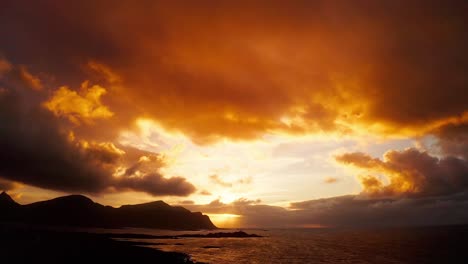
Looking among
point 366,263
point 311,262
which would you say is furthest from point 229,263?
point 366,263

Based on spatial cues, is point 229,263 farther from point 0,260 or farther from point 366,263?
point 0,260

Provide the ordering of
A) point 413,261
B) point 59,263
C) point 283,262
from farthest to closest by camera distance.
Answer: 1. point 413,261
2. point 283,262
3. point 59,263

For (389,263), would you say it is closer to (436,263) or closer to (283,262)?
(436,263)

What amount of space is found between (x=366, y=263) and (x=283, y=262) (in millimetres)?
22586

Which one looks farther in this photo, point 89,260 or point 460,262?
point 460,262

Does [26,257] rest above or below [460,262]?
above

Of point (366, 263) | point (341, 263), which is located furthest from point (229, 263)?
point (366, 263)

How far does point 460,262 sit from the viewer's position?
77562 mm

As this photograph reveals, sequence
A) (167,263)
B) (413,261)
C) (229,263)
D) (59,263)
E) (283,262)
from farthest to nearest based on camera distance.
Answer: (413,261), (283,262), (229,263), (167,263), (59,263)

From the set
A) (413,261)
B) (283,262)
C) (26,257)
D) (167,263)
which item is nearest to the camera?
(26,257)

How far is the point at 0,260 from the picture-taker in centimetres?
4875

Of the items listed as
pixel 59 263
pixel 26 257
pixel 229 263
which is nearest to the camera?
pixel 59 263

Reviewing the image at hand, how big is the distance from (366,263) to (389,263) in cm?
688

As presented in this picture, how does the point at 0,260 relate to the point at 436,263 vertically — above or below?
above
